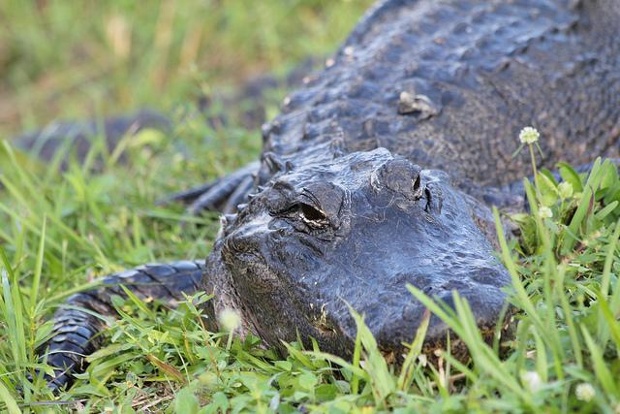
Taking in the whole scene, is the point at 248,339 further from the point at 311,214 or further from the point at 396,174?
the point at 396,174

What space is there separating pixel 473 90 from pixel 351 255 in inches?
69.1

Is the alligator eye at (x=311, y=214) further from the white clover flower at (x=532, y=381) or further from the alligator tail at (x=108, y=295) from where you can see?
the white clover flower at (x=532, y=381)

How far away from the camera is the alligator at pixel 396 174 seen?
2.24 metres

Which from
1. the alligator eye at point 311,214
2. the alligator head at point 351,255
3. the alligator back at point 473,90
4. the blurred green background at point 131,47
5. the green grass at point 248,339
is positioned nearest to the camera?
the green grass at point 248,339

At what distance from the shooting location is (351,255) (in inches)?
92.0

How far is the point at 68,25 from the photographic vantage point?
9.04m

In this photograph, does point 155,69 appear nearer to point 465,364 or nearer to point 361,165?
point 361,165

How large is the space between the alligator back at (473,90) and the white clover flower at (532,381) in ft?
5.56

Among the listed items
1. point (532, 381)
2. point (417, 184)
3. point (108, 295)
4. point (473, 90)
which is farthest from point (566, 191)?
point (108, 295)

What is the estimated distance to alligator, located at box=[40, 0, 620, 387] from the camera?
224 cm

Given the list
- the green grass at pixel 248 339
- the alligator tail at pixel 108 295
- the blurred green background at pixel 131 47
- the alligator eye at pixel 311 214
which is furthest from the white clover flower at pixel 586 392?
the blurred green background at pixel 131 47

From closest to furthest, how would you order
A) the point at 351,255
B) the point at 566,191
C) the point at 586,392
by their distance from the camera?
the point at 586,392 → the point at 351,255 → the point at 566,191

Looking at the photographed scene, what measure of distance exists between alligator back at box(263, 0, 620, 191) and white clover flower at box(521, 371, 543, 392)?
1.69 meters

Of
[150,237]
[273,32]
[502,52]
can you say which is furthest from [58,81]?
[502,52]
